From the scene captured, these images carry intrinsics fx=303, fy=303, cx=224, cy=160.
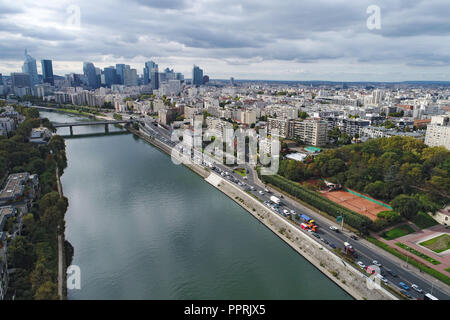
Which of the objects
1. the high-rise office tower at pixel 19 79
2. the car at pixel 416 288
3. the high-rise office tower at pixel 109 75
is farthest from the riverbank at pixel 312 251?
the high-rise office tower at pixel 109 75

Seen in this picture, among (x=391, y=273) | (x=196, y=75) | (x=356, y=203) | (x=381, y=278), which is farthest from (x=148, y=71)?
(x=381, y=278)

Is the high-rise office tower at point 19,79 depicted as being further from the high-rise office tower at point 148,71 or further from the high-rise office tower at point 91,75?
the high-rise office tower at point 148,71

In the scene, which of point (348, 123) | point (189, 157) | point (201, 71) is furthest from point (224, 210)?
point (201, 71)

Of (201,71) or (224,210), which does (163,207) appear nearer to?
(224,210)

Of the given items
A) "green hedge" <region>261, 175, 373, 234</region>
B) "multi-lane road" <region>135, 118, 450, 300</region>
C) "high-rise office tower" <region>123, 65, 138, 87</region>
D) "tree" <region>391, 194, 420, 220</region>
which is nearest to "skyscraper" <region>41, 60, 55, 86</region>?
"high-rise office tower" <region>123, 65, 138, 87</region>

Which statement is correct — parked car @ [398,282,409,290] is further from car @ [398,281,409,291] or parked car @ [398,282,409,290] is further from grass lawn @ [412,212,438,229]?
→ grass lawn @ [412,212,438,229]
